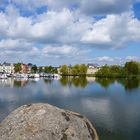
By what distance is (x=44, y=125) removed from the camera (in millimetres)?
8156

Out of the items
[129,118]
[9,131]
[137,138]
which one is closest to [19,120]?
[9,131]

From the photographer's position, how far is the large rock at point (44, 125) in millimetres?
8008

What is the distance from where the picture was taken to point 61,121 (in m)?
8.30

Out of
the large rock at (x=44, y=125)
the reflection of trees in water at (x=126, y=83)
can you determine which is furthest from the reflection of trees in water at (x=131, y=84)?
the large rock at (x=44, y=125)

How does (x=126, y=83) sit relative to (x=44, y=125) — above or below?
below

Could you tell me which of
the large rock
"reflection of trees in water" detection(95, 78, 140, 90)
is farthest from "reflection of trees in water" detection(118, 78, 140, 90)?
the large rock

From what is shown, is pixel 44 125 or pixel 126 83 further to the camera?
pixel 126 83

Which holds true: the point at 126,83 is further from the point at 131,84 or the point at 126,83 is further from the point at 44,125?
the point at 44,125

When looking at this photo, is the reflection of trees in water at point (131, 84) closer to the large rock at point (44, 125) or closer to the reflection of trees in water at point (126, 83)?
the reflection of trees in water at point (126, 83)

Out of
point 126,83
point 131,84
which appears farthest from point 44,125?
point 126,83

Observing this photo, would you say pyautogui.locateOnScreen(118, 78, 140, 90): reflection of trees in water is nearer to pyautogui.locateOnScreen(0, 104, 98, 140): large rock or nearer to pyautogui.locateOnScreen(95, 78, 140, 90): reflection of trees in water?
pyautogui.locateOnScreen(95, 78, 140, 90): reflection of trees in water

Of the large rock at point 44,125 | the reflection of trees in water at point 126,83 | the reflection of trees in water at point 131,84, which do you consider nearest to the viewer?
the large rock at point 44,125

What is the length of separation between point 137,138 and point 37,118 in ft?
72.8

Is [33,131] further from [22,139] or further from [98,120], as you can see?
[98,120]
